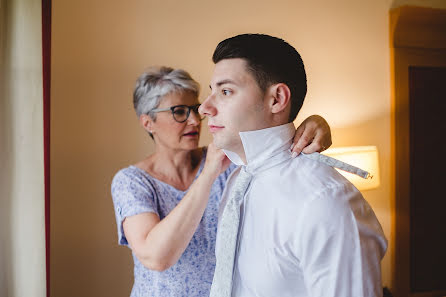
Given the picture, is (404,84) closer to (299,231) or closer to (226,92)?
(226,92)

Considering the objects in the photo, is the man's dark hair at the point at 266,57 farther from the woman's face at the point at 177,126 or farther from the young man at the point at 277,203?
the woman's face at the point at 177,126

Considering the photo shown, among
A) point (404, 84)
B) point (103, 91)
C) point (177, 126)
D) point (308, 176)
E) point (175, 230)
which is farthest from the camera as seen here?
point (404, 84)

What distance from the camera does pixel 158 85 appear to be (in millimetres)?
1545

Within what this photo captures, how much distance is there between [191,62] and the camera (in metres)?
2.47

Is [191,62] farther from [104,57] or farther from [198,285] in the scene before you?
[198,285]

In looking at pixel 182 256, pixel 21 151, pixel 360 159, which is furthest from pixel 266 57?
pixel 360 159

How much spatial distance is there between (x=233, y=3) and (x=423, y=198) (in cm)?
211

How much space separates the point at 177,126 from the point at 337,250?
34.4 inches

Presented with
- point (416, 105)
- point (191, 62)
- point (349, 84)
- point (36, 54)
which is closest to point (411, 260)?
point (416, 105)

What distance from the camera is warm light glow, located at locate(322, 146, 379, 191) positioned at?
2516mm

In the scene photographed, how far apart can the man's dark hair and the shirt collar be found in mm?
109

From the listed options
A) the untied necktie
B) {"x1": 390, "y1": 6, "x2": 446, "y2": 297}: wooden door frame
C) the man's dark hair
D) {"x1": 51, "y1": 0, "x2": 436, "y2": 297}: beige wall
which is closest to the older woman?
the untied necktie

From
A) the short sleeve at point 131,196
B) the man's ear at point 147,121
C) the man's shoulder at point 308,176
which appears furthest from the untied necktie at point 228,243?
the man's ear at point 147,121

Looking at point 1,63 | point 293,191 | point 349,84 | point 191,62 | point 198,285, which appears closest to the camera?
point 293,191
